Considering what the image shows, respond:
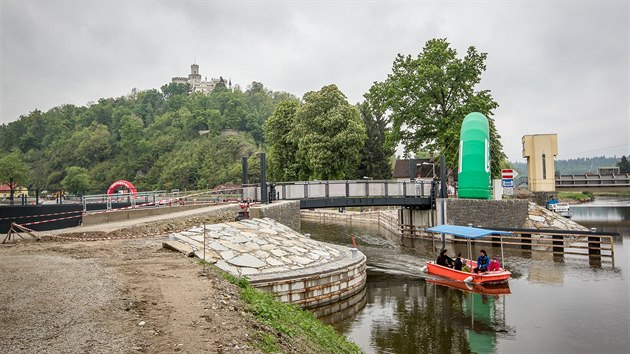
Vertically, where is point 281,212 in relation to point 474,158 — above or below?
below

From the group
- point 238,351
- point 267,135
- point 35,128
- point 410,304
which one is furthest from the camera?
point 35,128

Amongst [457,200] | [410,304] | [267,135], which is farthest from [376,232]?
[410,304]

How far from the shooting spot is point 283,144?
58906mm

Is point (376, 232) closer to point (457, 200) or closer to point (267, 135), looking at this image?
point (457, 200)

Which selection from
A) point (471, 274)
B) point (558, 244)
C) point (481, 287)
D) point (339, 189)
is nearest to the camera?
point (481, 287)

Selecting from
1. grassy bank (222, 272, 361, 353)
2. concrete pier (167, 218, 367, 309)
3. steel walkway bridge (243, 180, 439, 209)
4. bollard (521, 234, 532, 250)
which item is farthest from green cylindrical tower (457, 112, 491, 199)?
grassy bank (222, 272, 361, 353)

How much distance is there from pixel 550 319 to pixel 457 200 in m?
19.0

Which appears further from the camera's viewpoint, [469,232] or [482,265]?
[469,232]

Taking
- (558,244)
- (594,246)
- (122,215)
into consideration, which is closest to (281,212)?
(122,215)

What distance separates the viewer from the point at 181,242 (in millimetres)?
15781

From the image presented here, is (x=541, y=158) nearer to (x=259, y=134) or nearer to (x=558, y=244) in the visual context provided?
(x=558, y=244)

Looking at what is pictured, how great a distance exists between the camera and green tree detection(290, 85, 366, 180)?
50344 millimetres

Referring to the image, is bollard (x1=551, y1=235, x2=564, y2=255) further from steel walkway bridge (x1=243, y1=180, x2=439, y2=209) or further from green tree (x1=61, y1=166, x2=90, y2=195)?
green tree (x1=61, y1=166, x2=90, y2=195)

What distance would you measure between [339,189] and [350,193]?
3.10 ft
